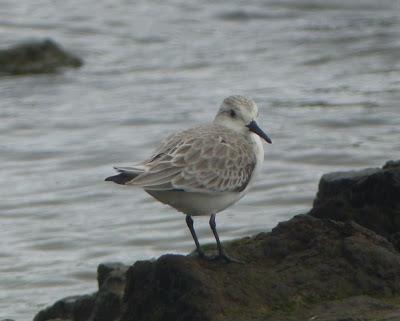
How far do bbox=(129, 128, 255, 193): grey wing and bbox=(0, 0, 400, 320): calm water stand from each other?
312cm

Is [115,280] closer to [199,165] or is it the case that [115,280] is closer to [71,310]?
[71,310]

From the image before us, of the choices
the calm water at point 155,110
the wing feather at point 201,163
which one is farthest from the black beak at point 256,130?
the calm water at point 155,110

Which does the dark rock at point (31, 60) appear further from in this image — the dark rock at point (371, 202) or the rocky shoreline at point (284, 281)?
the rocky shoreline at point (284, 281)

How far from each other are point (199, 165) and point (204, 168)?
41mm

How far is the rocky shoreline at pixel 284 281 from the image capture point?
6.70 m

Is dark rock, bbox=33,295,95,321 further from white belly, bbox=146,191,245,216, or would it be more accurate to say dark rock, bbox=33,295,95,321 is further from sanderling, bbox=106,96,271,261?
white belly, bbox=146,191,245,216

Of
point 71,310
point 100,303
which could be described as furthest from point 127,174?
point 71,310

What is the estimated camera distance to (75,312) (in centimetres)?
902

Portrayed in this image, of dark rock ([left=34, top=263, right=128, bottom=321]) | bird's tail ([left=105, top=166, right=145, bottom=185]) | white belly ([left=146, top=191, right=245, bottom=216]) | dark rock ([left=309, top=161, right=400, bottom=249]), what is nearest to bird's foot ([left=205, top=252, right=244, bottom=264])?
white belly ([left=146, top=191, right=245, bottom=216])

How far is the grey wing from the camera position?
7379 mm

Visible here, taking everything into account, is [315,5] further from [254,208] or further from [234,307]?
[234,307]

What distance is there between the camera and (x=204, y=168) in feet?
25.1

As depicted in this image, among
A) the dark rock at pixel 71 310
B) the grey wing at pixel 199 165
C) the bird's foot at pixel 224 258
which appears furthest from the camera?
the dark rock at pixel 71 310

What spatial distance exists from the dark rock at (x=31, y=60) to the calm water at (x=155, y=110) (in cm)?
30
